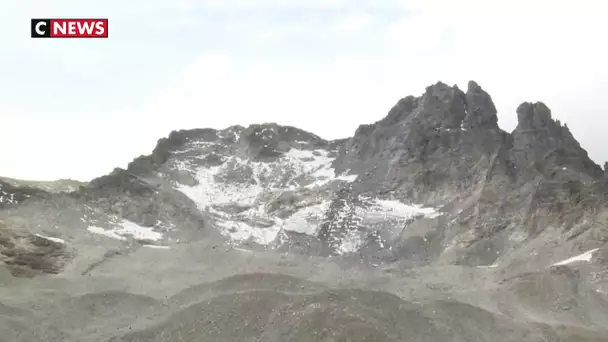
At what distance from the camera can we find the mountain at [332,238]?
4719 cm

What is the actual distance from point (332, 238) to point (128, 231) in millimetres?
29393

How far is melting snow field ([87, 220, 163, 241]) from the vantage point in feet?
269

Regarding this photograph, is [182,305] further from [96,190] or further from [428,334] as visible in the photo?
[96,190]

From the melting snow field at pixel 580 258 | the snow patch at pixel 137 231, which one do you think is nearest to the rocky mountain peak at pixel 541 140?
the melting snow field at pixel 580 258

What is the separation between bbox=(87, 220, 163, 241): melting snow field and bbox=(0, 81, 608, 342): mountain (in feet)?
1.26

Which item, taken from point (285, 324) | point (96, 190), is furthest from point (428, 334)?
point (96, 190)

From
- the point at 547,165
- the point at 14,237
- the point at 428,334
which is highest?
the point at 547,165

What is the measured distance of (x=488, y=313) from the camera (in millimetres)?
49844

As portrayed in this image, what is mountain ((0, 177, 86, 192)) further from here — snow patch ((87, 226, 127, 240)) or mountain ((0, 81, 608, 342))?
snow patch ((87, 226, 127, 240))

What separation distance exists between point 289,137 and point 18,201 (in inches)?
2744

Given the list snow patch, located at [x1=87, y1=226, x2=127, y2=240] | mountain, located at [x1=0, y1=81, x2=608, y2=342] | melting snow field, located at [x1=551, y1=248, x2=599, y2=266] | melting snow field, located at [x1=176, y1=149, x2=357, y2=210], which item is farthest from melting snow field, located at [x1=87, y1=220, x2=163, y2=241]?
melting snow field, located at [x1=551, y1=248, x2=599, y2=266]

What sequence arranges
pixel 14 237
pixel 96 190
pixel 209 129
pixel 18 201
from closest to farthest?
pixel 14 237
pixel 18 201
pixel 96 190
pixel 209 129

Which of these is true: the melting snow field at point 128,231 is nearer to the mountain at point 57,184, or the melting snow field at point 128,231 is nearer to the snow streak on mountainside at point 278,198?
the snow streak on mountainside at point 278,198

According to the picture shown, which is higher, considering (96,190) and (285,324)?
(96,190)
